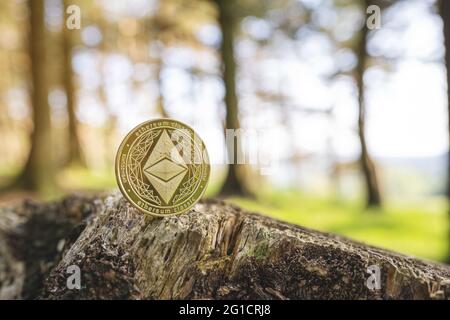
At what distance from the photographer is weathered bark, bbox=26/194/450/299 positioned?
2.84m

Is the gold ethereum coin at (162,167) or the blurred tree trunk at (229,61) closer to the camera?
the gold ethereum coin at (162,167)

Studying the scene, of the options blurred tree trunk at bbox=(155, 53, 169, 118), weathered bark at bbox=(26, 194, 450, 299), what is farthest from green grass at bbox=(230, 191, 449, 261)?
blurred tree trunk at bbox=(155, 53, 169, 118)

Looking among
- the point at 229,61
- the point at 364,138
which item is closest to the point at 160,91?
the point at 229,61

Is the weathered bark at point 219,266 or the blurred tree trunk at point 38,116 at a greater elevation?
the blurred tree trunk at point 38,116

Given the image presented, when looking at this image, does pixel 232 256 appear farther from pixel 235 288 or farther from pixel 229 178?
pixel 229 178

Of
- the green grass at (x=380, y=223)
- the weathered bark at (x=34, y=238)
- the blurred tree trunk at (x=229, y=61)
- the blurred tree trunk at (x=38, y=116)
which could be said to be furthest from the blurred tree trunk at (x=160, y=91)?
the weathered bark at (x=34, y=238)

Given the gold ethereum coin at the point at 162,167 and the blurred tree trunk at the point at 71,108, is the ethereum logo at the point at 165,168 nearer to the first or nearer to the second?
the gold ethereum coin at the point at 162,167

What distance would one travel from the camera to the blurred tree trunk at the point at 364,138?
10.9 meters

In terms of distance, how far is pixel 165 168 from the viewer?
3146 millimetres

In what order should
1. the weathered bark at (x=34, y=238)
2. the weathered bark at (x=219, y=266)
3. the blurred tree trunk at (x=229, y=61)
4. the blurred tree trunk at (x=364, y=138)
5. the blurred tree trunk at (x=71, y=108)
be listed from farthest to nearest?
the blurred tree trunk at (x=71, y=108)
the blurred tree trunk at (x=364, y=138)
the blurred tree trunk at (x=229, y=61)
the weathered bark at (x=34, y=238)
the weathered bark at (x=219, y=266)

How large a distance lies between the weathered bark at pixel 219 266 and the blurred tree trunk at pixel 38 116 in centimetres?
604

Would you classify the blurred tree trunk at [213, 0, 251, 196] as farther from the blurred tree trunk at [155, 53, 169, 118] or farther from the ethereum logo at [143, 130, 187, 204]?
the ethereum logo at [143, 130, 187, 204]

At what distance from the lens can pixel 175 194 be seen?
312 centimetres
